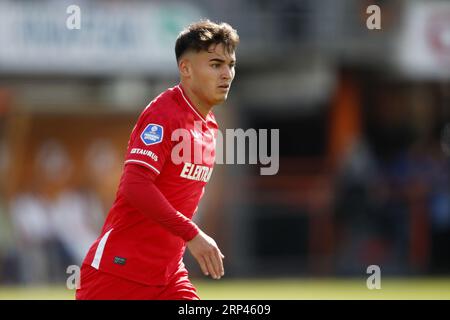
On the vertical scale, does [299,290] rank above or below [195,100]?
below

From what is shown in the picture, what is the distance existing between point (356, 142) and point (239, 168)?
2309mm

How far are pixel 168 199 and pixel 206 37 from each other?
1.01 meters

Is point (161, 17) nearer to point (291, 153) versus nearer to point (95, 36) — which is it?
point (95, 36)

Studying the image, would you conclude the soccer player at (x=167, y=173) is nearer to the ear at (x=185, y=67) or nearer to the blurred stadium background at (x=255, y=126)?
the ear at (x=185, y=67)

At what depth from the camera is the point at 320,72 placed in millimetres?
22609

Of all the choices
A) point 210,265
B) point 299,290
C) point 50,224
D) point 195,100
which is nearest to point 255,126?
point 50,224

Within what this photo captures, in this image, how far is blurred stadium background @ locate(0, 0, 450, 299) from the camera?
1920 centimetres

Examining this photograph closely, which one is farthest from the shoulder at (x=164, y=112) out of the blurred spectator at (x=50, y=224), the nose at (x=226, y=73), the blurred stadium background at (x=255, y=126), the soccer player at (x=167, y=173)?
the blurred spectator at (x=50, y=224)

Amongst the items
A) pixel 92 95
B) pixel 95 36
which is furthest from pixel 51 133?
pixel 95 36

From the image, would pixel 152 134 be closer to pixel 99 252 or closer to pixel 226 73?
pixel 226 73

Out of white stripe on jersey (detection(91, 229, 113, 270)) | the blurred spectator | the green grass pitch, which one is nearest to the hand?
white stripe on jersey (detection(91, 229, 113, 270))

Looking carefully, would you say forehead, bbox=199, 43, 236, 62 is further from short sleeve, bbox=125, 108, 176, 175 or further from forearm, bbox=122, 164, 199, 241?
forearm, bbox=122, 164, 199, 241

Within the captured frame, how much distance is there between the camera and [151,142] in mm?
6266

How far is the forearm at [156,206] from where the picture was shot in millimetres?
6094
